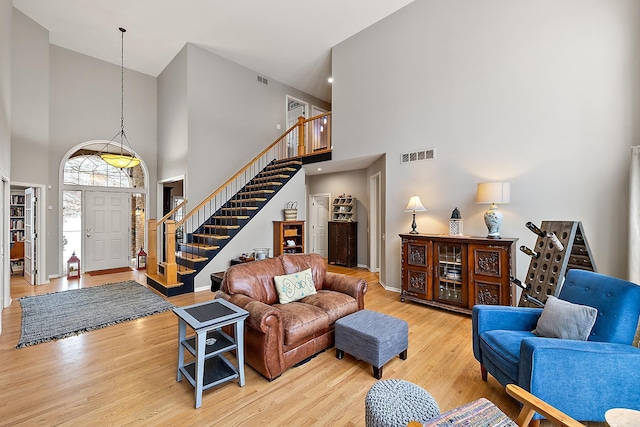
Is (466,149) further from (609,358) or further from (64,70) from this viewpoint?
(64,70)

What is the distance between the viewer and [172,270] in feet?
16.2

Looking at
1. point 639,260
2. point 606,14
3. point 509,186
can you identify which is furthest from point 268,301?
point 606,14

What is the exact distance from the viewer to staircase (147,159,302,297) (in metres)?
5.13

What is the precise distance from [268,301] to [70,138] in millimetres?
6643

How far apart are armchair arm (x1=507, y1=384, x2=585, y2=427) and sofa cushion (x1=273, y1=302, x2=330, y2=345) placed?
5.29ft

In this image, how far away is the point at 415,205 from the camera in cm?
460

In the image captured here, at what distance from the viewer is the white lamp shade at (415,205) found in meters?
4.58

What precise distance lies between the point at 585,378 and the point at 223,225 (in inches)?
240

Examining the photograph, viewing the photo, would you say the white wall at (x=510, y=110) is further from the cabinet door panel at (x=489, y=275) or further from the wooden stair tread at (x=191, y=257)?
the wooden stair tread at (x=191, y=257)

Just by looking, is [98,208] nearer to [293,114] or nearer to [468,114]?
[293,114]

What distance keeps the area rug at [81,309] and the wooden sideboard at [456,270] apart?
12.6ft

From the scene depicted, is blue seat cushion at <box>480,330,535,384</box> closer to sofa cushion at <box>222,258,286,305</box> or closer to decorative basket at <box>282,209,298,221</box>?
sofa cushion at <box>222,258,286,305</box>

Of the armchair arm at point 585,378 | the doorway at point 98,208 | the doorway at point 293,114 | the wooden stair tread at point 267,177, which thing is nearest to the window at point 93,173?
the doorway at point 98,208

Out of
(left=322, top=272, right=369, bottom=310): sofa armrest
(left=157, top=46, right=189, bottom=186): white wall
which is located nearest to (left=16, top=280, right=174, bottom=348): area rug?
(left=322, top=272, right=369, bottom=310): sofa armrest
